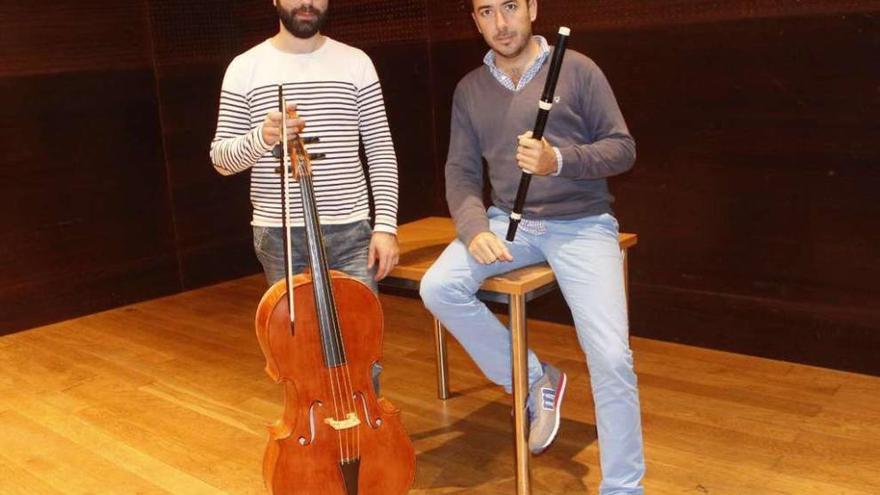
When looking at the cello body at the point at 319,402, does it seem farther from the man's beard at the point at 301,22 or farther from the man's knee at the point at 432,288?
the man's beard at the point at 301,22

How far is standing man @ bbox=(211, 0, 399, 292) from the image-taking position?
7.19 ft

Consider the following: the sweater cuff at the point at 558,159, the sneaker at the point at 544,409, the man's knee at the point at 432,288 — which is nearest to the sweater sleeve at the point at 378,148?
the man's knee at the point at 432,288

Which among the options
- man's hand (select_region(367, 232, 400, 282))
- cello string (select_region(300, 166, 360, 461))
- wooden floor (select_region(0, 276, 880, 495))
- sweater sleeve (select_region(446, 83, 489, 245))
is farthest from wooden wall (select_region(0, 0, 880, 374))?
cello string (select_region(300, 166, 360, 461))

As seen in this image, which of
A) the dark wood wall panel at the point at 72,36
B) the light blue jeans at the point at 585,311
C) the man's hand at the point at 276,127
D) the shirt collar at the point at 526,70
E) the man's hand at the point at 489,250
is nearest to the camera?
the man's hand at the point at 276,127

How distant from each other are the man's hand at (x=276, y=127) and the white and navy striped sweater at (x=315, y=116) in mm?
166

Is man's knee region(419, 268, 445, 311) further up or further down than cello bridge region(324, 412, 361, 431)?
further up

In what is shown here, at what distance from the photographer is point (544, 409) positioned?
7.66 feet

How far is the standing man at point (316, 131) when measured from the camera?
A: 2.19 meters

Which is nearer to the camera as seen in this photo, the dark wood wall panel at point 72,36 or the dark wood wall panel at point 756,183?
the dark wood wall panel at point 756,183

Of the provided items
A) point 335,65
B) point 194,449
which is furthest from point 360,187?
point 194,449

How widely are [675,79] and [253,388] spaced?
6.24 feet

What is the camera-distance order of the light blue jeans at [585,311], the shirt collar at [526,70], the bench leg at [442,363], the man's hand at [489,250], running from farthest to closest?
1. the bench leg at [442,363]
2. the shirt collar at [526,70]
3. the man's hand at [489,250]
4. the light blue jeans at [585,311]

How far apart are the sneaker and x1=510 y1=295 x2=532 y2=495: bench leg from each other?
72 millimetres

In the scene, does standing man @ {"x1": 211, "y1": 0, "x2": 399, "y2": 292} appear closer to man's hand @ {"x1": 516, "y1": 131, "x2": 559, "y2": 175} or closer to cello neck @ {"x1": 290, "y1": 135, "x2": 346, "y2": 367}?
cello neck @ {"x1": 290, "y1": 135, "x2": 346, "y2": 367}
